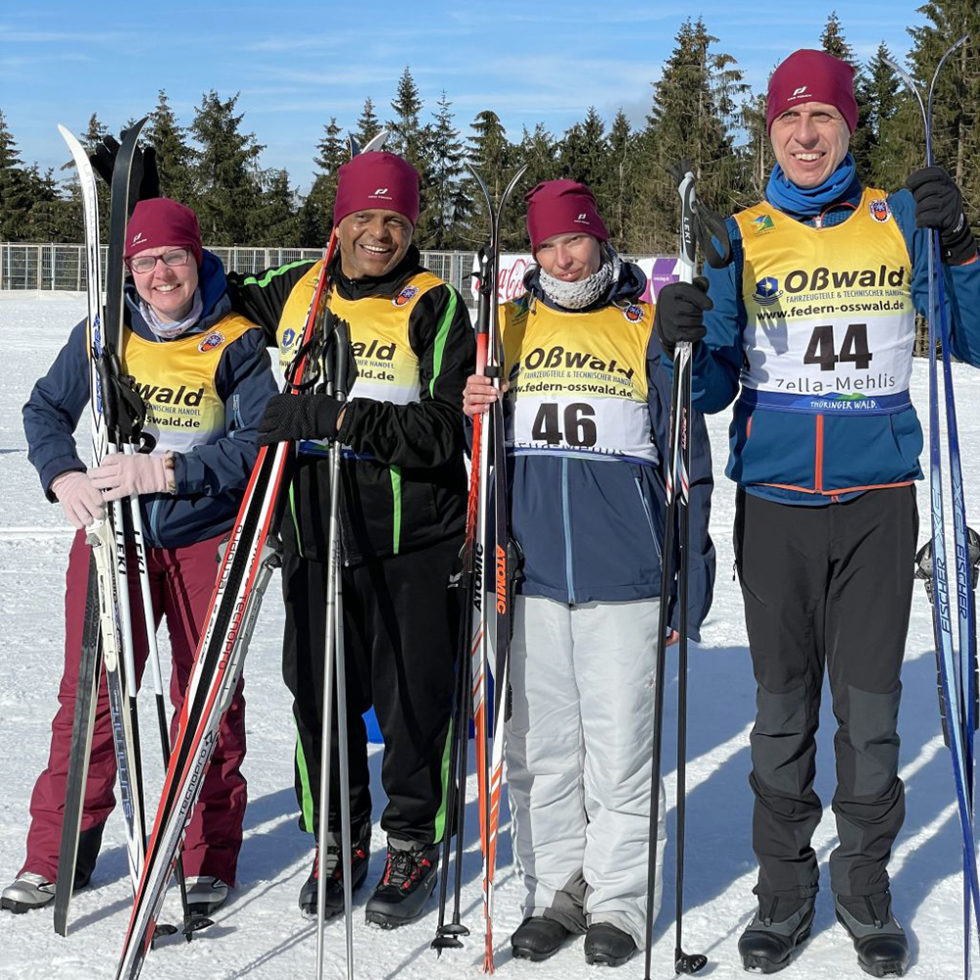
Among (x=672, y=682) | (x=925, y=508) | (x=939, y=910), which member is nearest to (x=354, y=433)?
(x=939, y=910)

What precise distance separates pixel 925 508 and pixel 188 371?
6.66m

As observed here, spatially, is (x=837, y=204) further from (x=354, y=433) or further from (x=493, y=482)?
(x=354, y=433)

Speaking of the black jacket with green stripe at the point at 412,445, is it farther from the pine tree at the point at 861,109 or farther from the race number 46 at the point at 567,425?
the pine tree at the point at 861,109

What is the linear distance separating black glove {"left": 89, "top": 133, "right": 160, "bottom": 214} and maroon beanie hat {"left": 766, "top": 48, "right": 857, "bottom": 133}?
5.50 ft

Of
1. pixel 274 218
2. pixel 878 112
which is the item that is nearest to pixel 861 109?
pixel 878 112

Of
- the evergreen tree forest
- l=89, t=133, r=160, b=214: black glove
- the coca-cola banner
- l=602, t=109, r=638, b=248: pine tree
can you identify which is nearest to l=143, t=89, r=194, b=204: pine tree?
the evergreen tree forest

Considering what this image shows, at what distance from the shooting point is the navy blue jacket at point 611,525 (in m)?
3.24

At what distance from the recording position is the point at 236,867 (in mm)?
3732

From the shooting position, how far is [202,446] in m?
3.40

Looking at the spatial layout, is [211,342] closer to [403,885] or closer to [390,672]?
[390,672]

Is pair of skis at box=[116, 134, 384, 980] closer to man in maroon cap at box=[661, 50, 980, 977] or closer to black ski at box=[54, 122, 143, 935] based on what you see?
black ski at box=[54, 122, 143, 935]

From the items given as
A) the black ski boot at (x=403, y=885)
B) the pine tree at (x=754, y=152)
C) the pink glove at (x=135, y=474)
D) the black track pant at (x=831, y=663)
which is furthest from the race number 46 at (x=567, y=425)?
the pine tree at (x=754, y=152)

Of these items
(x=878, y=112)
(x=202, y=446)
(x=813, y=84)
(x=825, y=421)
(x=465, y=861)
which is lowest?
(x=465, y=861)

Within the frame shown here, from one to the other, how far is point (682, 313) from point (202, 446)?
50.4 inches
